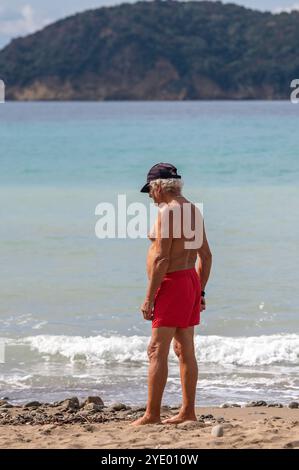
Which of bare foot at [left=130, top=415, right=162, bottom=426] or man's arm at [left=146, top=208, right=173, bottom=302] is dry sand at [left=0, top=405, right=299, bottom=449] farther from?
man's arm at [left=146, top=208, right=173, bottom=302]

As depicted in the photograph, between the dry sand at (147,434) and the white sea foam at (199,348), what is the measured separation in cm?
248

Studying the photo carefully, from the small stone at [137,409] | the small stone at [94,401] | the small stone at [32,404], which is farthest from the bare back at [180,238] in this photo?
the small stone at [32,404]

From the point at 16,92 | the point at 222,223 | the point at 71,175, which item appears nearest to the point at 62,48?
the point at 16,92

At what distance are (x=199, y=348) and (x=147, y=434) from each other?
3.83 meters

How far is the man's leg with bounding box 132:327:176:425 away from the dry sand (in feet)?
0.56

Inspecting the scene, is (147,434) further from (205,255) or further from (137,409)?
(137,409)

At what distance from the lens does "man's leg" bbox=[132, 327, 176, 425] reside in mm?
6496

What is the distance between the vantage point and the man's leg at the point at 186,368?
258 inches

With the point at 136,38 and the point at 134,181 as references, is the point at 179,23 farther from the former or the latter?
the point at 134,181

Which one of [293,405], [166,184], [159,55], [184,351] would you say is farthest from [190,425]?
[159,55]

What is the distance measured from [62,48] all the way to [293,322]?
12530 centimetres

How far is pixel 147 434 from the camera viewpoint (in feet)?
20.2

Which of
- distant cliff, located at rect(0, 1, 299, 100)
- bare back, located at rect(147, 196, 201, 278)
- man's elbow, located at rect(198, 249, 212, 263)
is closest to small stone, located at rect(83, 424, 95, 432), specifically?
bare back, located at rect(147, 196, 201, 278)

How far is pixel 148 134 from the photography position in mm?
62469
